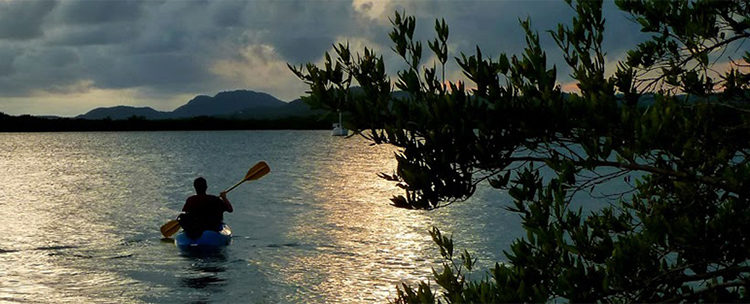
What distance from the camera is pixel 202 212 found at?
912 inches

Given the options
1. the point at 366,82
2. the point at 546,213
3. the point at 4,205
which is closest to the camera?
the point at 366,82

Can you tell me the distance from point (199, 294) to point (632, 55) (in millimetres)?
13559

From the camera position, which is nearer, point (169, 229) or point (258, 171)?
point (258, 171)

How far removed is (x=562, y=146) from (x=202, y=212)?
18.8 metres

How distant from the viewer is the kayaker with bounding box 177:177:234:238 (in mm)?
22453

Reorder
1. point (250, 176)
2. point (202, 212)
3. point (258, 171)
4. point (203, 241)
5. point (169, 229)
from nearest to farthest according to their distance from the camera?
point (202, 212), point (203, 241), point (250, 176), point (258, 171), point (169, 229)

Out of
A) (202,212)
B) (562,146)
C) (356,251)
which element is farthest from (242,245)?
(562,146)

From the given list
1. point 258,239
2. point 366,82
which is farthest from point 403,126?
point 258,239

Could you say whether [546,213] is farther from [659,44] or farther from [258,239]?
[258,239]

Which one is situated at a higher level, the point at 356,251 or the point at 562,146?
the point at 562,146

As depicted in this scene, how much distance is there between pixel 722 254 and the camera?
611 cm

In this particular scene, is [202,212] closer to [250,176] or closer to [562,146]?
[250,176]

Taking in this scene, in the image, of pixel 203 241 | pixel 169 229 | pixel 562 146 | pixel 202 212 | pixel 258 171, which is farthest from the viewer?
pixel 169 229

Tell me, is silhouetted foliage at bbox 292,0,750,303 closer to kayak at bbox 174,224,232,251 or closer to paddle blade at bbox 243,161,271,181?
kayak at bbox 174,224,232,251
